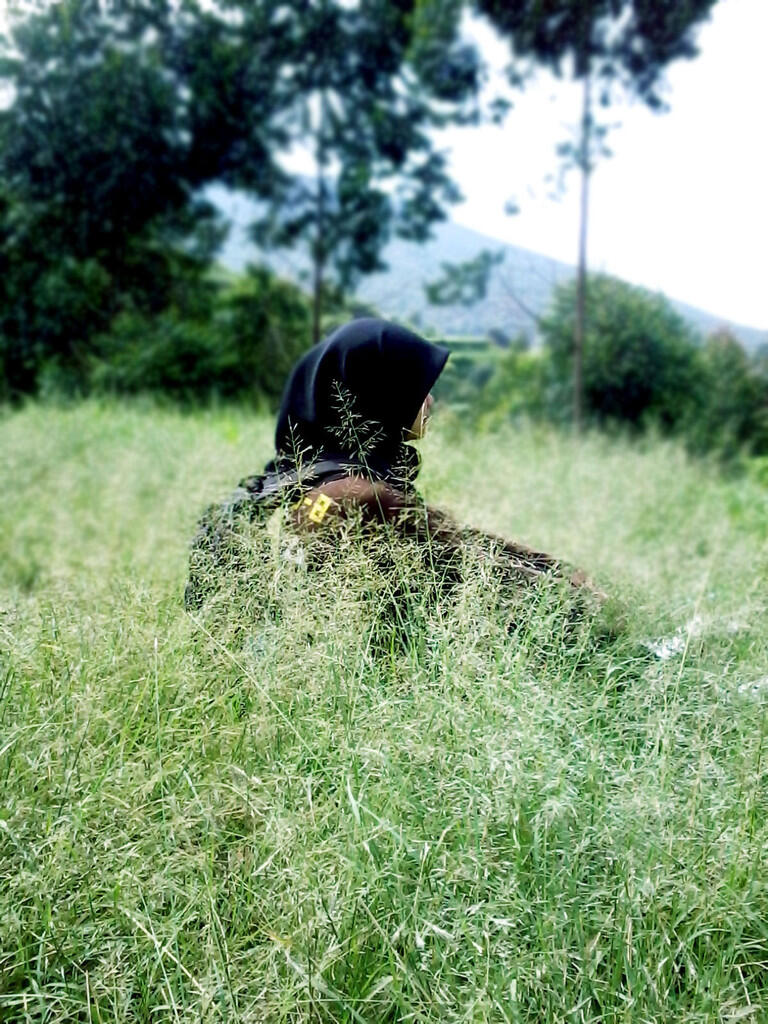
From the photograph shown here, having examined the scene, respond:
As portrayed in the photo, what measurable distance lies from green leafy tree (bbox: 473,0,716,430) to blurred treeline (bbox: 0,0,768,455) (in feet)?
0.13

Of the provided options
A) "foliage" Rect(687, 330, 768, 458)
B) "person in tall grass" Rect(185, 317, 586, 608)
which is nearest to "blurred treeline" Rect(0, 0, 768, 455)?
"foliage" Rect(687, 330, 768, 458)

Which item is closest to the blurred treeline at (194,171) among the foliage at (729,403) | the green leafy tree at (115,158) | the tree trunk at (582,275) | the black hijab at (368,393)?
the green leafy tree at (115,158)

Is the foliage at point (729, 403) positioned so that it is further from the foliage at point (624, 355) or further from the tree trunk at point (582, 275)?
the tree trunk at point (582, 275)

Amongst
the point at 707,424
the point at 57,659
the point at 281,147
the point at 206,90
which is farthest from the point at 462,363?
the point at 57,659

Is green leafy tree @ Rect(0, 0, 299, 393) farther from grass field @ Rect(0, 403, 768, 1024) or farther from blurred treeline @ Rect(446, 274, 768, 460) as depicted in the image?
grass field @ Rect(0, 403, 768, 1024)

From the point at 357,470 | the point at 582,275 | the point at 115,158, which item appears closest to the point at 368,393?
the point at 357,470

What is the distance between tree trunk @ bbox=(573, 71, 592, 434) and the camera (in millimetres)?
11812

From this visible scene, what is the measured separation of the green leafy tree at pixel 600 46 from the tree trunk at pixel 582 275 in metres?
0.01

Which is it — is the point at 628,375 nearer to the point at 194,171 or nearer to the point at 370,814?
the point at 194,171

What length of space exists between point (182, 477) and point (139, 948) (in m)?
5.11

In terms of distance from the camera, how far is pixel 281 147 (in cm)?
1405

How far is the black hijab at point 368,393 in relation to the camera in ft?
10.1

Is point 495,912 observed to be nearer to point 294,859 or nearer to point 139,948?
point 294,859

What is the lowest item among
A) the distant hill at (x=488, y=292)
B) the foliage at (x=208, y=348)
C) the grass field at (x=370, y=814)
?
the foliage at (x=208, y=348)
